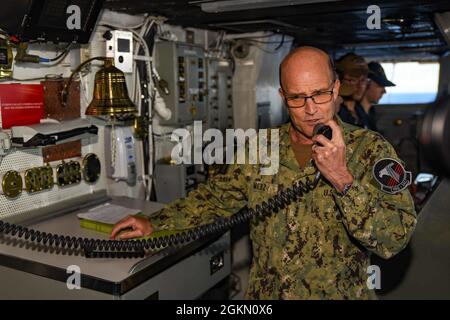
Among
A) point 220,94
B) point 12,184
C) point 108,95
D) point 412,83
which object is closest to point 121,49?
point 108,95

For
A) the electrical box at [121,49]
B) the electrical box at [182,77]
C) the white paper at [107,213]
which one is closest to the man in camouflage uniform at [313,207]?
the white paper at [107,213]

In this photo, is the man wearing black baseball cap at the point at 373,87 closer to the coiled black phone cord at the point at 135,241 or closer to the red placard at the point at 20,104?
the coiled black phone cord at the point at 135,241

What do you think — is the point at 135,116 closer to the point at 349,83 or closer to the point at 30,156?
the point at 30,156

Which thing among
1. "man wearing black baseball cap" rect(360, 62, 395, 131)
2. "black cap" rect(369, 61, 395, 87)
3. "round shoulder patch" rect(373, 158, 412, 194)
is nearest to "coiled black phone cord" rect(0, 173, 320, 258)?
"round shoulder patch" rect(373, 158, 412, 194)

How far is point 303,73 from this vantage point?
4.90 ft

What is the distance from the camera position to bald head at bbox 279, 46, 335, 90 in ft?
4.91

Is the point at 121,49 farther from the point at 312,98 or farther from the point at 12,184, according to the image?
the point at 312,98

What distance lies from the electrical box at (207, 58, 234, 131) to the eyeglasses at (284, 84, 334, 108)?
1.94 m

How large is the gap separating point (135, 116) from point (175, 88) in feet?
1.15

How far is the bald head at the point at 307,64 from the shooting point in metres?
1.50

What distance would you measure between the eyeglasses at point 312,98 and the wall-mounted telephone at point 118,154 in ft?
4.36

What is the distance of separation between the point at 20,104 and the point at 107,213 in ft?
2.13

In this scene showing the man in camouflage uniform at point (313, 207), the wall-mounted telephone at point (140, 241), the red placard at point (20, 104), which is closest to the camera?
the man in camouflage uniform at point (313, 207)

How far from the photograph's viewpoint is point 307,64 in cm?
150
